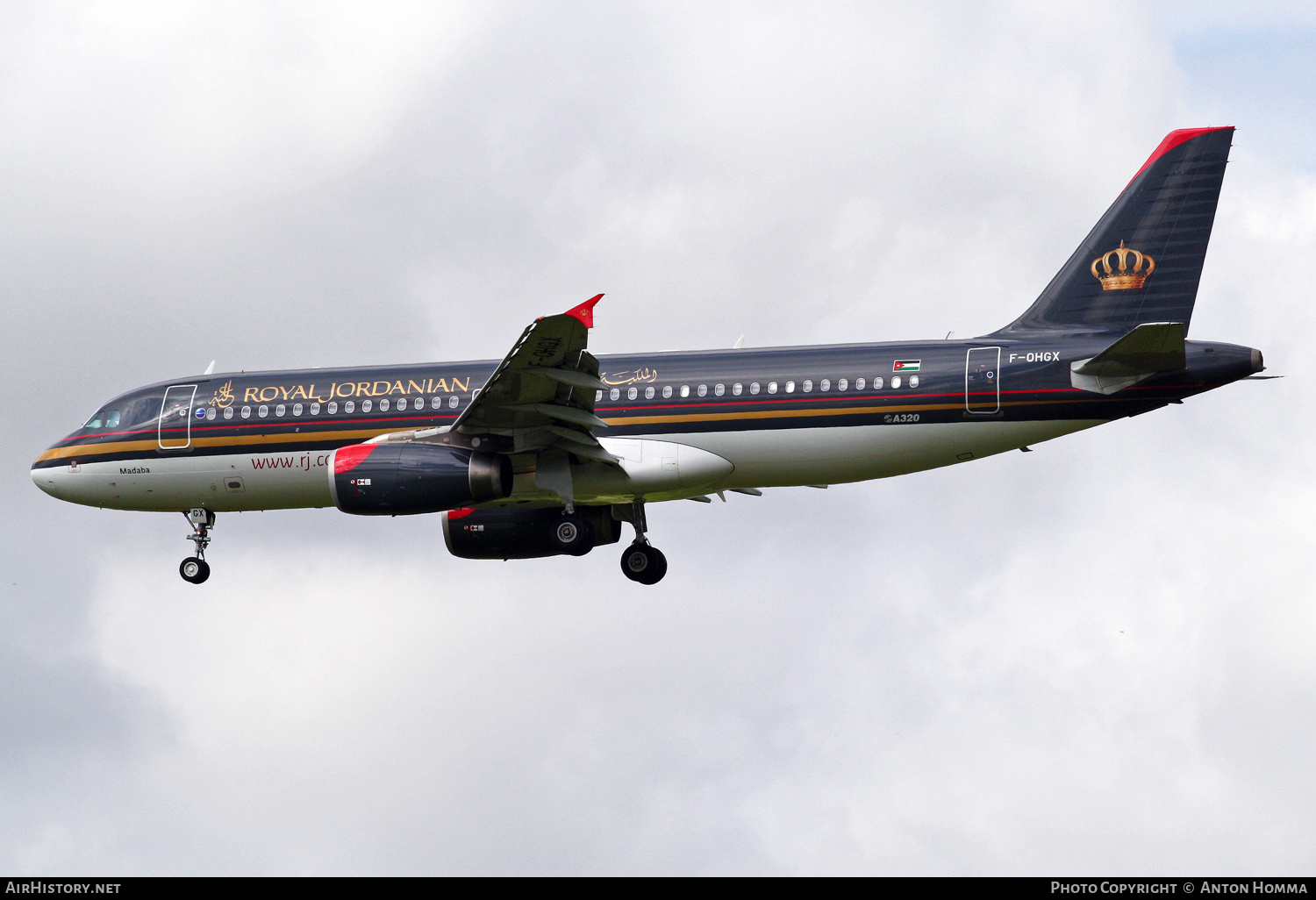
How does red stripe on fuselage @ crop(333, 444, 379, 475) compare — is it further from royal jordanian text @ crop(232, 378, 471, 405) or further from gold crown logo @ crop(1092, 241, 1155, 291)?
gold crown logo @ crop(1092, 241, 1155, 291)

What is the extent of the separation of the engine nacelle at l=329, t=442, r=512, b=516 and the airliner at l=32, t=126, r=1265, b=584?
0.13ft

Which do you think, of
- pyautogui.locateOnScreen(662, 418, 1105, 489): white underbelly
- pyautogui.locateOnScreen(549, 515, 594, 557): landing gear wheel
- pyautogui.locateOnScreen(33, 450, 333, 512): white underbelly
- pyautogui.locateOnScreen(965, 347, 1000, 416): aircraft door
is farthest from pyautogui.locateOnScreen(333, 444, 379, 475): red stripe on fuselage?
pyautogui.locateOnScreen(965, 347, 1000, 416): aircraft door

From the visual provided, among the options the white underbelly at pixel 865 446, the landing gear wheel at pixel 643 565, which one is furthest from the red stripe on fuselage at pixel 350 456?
the landing gear wheel at pixel 643 565

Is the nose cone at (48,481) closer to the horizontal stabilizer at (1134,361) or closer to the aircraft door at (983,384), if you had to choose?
the aircraft door at (983,384)

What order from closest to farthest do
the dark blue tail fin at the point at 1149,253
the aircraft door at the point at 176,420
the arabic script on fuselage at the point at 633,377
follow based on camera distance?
the dark blue tail fin at the point at 1149,253, the arabic script on fuselage at the point at 633,377, the aircraft door at the point at 176,420

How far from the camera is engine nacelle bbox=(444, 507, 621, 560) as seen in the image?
3872 centimetres

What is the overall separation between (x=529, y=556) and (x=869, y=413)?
932 centimetres

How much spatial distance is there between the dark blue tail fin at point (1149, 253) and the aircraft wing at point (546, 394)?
892 cm

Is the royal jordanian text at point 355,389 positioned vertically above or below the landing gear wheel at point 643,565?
above

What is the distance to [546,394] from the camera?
33.1 meters

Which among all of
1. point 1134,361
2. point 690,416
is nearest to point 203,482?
point 690,416

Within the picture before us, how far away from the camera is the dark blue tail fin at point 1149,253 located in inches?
1378

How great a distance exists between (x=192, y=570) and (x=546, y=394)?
1054cm
